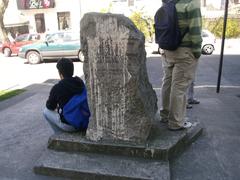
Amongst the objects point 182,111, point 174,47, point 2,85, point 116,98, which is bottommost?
point 2,85

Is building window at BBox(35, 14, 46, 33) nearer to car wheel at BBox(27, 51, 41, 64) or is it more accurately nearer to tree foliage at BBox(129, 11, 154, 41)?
tree foliage at BBox(129, 11, 154, 41)

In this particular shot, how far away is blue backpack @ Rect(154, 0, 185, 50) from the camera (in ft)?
12.4

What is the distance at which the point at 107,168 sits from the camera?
360cm

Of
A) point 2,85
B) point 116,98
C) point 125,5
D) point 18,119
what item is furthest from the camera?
point 125,5

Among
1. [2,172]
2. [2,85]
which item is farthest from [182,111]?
[2,85]

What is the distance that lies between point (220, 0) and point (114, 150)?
26.2 m

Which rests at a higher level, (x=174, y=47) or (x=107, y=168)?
(x=174, y=47)

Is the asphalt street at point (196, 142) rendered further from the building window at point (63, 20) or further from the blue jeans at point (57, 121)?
the building window at point (63, 20)

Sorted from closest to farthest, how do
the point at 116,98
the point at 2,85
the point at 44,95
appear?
the point at 116,98, the point at 44,95, the point at 2,85

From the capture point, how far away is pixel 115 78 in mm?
3740

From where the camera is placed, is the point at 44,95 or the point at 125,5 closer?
the point at 44,95

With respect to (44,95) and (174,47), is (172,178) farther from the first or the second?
(44,95)

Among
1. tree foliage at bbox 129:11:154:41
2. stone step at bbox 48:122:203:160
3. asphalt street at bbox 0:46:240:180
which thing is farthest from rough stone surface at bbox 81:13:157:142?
tree foliage at bbox 129:11:154:41

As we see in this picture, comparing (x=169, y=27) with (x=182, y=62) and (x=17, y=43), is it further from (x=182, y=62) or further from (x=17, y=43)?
(x=17, y=43)
